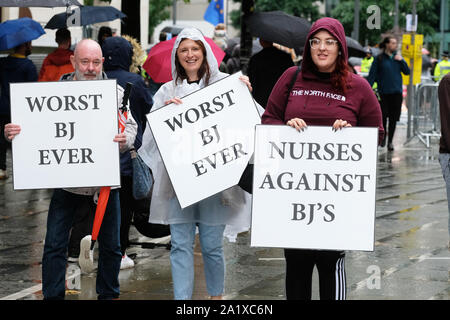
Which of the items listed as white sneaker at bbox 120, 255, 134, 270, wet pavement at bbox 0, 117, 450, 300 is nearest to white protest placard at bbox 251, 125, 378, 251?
wet pavement at bbox 0, 117, 450, 300

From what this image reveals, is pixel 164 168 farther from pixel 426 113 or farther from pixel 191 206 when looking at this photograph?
pixel 426 113

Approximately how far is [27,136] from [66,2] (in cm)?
432

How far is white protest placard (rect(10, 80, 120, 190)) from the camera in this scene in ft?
20.2

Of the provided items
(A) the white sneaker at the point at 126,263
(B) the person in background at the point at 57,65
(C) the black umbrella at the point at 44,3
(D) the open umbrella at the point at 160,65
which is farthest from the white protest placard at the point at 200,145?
(B) the person in background at the point at 57,65

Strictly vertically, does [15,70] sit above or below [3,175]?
above

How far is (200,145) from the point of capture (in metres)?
5.80

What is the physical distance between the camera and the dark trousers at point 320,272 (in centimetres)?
529

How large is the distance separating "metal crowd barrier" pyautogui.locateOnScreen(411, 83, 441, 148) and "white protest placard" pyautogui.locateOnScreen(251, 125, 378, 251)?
48.0 ft

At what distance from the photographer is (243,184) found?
5.71 m

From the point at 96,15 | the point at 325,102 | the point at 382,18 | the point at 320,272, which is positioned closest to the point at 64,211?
the point at 320,272

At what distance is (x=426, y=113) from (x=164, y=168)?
15.0 m

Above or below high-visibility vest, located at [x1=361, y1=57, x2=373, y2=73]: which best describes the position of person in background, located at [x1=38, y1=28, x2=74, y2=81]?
above

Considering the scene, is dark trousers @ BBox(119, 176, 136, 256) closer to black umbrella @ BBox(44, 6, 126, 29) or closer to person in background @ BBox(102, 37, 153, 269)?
person in background @ BBox(102, 37, 153, 269)
